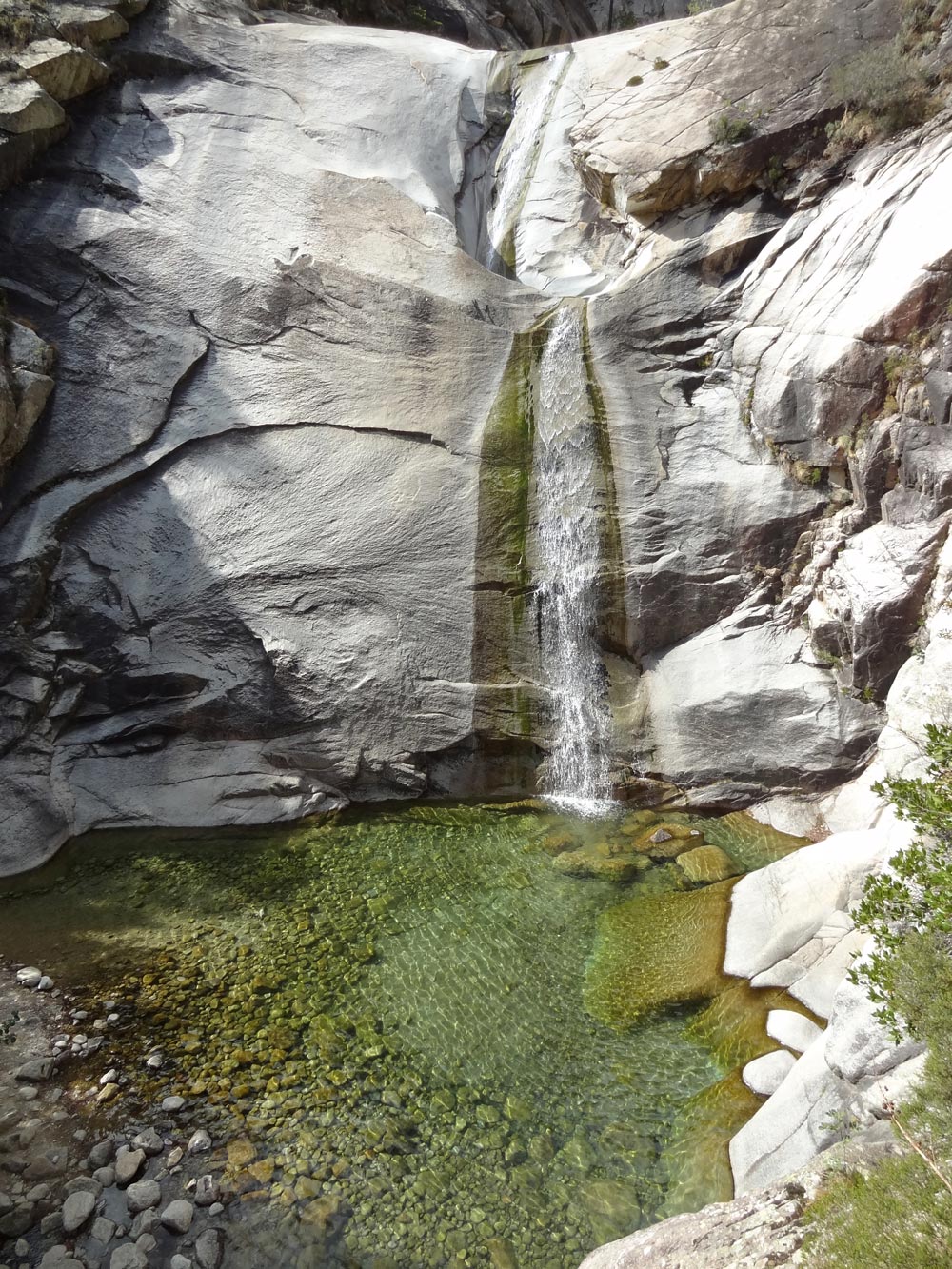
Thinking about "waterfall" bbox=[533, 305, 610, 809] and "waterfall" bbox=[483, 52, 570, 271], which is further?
"waterfall" bbox=[483, 52, 570, 271]

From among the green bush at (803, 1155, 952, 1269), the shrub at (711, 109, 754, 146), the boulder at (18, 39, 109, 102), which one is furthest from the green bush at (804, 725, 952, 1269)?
the boulder at (18, 39, 109, 102)

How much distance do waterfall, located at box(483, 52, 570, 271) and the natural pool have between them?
1408 centimetres

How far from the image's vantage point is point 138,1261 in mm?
4844

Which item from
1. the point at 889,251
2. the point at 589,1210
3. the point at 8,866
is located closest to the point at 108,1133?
the point at 589,1210

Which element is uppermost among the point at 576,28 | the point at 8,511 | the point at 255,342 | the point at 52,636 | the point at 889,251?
the point at 576,28

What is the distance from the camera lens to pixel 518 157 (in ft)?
59.4

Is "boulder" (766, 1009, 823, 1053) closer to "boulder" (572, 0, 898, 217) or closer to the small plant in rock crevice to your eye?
the small plant in rock crevice

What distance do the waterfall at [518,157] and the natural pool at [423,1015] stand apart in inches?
555

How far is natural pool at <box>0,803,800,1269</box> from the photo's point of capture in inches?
213

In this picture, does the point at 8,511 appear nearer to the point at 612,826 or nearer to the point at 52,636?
the point at 52,636

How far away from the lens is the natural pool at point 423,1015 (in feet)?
17.8

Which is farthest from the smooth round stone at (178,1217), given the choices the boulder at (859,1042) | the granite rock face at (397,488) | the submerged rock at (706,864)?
the submerged rock at (706,864)

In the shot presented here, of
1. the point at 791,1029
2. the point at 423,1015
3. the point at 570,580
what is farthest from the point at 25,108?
the point at 791,1029

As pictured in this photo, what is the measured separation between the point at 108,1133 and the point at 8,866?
16.7 ft
